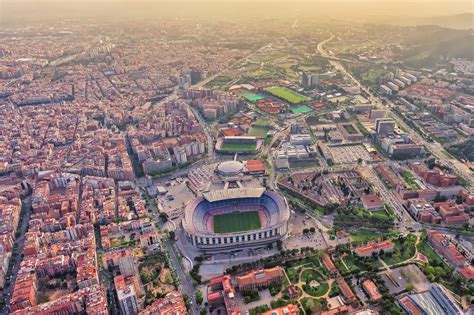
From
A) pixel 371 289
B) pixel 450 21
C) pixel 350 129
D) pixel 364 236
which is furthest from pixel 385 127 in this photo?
pixel 450 21

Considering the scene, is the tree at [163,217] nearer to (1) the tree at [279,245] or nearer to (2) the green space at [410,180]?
(1) the tree at [279,245]

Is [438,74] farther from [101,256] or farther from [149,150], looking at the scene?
[101,256]

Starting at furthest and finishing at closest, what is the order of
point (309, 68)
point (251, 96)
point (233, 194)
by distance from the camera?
point (309, 68), point (251, 96), point (233, 194)

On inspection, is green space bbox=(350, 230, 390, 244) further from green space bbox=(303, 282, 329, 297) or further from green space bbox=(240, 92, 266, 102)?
green space bbox=(240, 92, 266, 102)

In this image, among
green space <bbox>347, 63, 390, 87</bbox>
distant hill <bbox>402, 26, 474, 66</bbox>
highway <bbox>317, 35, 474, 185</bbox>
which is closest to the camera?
highway <bbox>317, 35, 474, 185</bbox>

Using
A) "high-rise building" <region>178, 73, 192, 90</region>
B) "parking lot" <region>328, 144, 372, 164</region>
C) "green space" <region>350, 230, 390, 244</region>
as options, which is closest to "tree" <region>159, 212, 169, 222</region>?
"green space" <region>350, 230, 390, 244</region>

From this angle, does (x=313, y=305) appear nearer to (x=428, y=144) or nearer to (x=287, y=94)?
(x=428, y=144)

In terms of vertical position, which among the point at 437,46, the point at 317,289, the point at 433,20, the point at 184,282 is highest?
the point at 433,20
